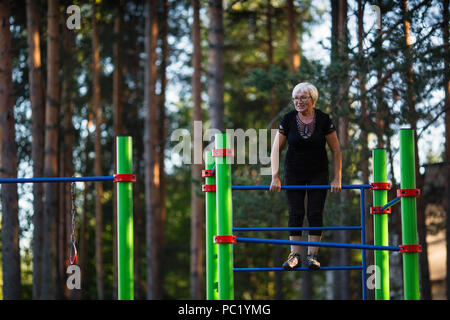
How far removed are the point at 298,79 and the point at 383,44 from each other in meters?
1.78

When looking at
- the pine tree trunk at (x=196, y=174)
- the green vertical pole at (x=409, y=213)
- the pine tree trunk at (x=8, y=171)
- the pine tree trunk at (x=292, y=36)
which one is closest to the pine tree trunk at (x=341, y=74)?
the pine tree trunk at (x=196, y=174)

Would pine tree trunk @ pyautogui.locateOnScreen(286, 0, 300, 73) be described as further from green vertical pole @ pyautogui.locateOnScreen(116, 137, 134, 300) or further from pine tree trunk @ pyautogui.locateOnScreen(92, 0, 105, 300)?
green vertical pole @ pyautogui.locateOnScreen(116, 137, 134, 300)

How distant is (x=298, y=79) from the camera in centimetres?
1302

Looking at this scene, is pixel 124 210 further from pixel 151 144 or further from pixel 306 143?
pixel 151 144

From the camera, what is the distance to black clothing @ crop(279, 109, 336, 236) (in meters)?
5.94

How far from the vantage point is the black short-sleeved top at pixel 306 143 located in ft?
19.4

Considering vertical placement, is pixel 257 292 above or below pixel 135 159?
below

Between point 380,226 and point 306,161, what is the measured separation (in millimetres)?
1197

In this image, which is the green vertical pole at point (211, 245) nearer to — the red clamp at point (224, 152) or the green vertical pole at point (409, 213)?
the red clamp at point (224, 152)

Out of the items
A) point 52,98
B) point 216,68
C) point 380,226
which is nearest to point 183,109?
point 52,98

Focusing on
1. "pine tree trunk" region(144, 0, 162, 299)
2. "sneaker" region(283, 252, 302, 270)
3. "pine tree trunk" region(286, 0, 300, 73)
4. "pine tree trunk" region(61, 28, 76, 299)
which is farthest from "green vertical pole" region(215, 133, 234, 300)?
"pine tree trunk" region(61, 28, 76, 299)

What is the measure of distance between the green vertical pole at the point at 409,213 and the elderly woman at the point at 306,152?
2.77ft

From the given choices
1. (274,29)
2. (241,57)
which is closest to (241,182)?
(274,29)

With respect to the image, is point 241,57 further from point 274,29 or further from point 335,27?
point 335,27
